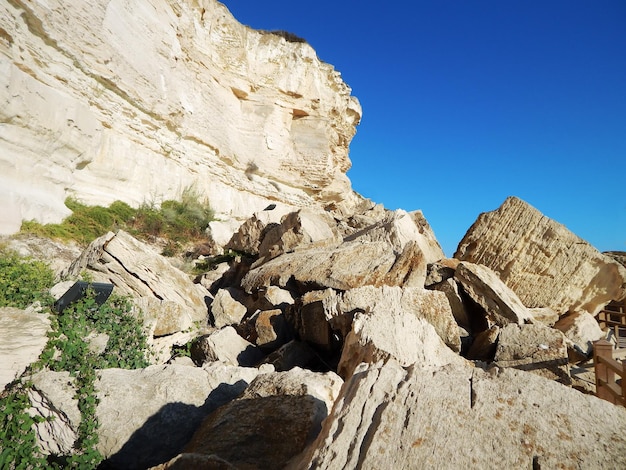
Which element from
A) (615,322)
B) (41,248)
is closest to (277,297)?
(41,248)

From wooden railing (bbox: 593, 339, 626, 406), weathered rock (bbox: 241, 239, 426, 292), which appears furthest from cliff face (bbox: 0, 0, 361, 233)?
wooden railing (bbox: 593, 339, 626, 406)

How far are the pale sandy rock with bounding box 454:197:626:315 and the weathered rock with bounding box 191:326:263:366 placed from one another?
13.0 feet

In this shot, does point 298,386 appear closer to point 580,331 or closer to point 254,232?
point 580,331

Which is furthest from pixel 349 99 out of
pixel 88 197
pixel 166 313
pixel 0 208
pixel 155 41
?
pixel 166 313

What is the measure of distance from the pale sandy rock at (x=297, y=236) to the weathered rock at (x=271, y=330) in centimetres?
183

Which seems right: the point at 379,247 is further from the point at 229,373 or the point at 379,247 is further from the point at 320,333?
the point at 229,373

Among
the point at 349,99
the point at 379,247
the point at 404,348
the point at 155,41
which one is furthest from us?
the point at 349,99

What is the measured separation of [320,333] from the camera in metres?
4.04

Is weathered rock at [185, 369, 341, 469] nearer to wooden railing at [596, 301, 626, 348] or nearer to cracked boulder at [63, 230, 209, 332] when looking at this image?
cracked boulder at [63, 230, 209, 332]

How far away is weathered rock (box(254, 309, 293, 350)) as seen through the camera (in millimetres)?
4395

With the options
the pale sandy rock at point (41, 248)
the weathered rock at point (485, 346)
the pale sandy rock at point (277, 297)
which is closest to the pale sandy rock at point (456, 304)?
the weathered rock at point (485, 346)

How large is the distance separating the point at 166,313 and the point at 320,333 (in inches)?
83.0

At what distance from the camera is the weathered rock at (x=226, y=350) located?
397 centimetres

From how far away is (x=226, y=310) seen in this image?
545cm
